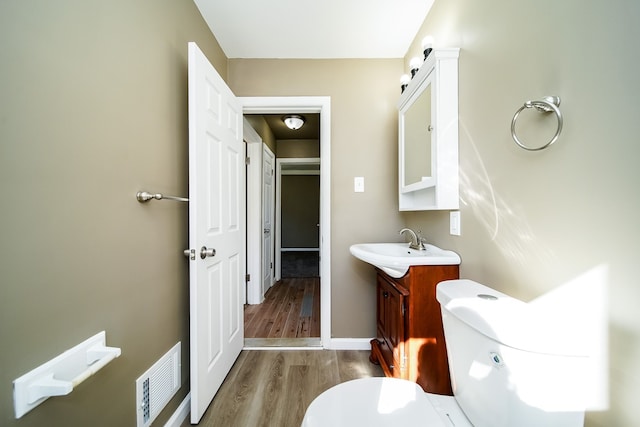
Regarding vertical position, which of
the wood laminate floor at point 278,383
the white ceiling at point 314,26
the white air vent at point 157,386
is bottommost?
the wood laminate floor at point 278,383

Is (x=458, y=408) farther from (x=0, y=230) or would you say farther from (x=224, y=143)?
(x=224, y=143)

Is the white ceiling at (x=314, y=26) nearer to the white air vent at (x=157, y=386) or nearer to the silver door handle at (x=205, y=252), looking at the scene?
the silver door handle at (x=205, y=252)

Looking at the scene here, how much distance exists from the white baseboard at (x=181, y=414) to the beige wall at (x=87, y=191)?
0.22 ft

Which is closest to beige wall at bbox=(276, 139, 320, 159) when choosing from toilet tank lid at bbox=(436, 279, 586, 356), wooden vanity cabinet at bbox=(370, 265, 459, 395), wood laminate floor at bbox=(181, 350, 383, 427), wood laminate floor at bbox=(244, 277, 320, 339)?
wood laminate floor at bbox=(244, 277, 320, 339)

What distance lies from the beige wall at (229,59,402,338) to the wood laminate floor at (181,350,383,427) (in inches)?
10.0

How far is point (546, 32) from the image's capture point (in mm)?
762

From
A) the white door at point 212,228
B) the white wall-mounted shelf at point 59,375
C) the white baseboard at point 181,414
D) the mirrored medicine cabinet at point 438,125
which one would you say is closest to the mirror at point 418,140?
the mirrored medicine cabinet at point 438,125

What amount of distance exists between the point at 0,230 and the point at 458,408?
51.3 inches

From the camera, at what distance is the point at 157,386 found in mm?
1150

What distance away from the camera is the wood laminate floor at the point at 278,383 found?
4.47ft

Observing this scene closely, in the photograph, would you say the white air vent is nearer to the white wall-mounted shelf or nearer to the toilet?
the white wall-mounted shelf

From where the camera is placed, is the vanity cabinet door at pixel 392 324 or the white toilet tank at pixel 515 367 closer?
the white toilet tank at pixel 515 367

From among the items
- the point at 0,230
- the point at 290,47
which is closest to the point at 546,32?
the point at 0,230

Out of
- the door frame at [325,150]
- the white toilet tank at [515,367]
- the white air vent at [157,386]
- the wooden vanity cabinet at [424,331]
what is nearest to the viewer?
the white toilet tank at [515,367]
